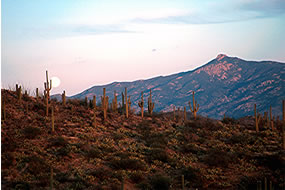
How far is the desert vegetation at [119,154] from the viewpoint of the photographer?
1342cm

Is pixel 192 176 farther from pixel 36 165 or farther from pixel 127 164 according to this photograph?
pixel 36 165

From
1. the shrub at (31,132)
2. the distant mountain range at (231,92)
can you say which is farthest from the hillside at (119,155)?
the distant mountain range at (231,92)

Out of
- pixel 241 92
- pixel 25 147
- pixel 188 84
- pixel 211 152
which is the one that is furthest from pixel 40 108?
pixel 188 84

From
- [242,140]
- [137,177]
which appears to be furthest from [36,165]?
[242,140]

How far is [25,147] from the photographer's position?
16625 mm

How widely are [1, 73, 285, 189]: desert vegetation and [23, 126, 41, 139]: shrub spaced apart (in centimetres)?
6

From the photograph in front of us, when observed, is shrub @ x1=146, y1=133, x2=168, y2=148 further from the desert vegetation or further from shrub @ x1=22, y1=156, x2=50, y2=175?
shrub @ x1=22, y1=156, x2=50, y2=175

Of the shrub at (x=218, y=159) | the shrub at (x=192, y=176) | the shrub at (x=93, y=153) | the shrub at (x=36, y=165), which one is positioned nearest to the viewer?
the shrub at (x=36, y=165)

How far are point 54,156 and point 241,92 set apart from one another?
15738 centimetres

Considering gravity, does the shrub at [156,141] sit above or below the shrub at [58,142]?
below

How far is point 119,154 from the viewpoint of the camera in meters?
17.7

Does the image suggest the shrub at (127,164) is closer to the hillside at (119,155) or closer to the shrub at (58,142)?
the hillside at (119,155)

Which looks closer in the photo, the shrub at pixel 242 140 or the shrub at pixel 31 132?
the shrub at pixel 31 132

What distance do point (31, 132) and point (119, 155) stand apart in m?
6.20
